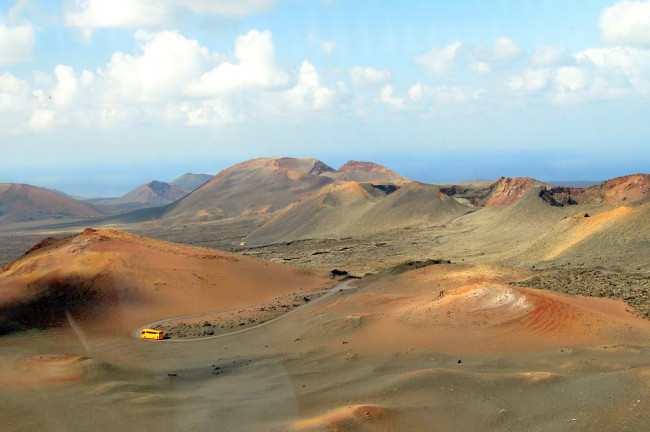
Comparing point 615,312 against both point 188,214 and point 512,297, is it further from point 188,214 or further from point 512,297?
point 188,214

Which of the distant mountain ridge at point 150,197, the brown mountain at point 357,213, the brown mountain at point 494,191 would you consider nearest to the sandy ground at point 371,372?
the brown mountain at point 357,213

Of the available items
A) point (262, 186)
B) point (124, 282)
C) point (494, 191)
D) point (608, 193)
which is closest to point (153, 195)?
point (262, 186)

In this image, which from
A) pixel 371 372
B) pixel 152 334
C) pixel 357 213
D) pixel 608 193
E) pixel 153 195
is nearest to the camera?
pixel 371 372

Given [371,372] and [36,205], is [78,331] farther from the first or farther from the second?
[36,205]

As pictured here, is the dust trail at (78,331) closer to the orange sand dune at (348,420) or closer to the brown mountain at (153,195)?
the orange sand dune at (348,420)

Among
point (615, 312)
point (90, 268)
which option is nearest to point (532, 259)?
point (615, 312)

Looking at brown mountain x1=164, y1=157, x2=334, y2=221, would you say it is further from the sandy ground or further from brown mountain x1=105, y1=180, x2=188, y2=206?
the sandy ground
